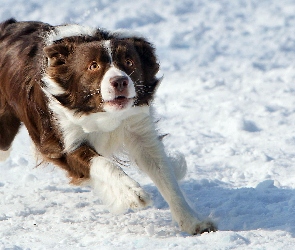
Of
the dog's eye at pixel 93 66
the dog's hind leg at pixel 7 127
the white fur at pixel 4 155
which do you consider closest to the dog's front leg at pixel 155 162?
the dog's eye at pixel 93 66

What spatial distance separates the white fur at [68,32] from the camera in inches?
180

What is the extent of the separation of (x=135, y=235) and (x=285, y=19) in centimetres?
901

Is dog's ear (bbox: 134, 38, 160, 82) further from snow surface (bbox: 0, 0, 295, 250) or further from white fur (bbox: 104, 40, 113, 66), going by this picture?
snow surface (bbox: 0, 0, 295, 250)

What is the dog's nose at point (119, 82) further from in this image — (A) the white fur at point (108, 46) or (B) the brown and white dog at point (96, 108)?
(A) the white fur at point (108, 46)

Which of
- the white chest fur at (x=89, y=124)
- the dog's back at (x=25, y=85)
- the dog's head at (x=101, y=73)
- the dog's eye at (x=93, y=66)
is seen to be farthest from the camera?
the dog's back at (x=25, y=85)

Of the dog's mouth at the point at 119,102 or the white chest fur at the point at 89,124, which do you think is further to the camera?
the white chest fur at the point at 89,124

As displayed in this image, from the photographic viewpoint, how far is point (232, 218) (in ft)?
14.7

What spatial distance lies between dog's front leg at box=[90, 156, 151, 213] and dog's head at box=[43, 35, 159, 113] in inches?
15.0

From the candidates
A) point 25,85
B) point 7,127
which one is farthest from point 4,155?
point 25,85

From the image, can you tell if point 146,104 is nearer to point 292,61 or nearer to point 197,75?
point 197,75

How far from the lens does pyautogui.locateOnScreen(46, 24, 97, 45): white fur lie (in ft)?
15.0

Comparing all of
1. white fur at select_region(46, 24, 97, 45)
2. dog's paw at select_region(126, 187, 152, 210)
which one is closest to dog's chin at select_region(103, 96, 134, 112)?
dog's paw at select_region(126, 187, 152, 210)

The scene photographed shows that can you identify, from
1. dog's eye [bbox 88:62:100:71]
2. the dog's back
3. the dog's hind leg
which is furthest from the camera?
the dog's hind leg

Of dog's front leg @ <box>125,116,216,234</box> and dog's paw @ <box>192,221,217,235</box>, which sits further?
dog's front leg @ <box>125,116,216,234</box>
